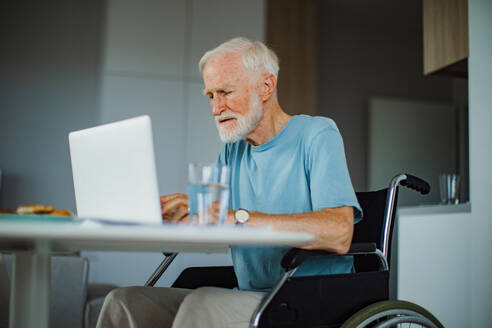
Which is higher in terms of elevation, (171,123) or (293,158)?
(171,123)

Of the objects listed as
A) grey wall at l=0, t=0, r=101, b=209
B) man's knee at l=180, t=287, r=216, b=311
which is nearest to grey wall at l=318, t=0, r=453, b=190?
grey wall at l=0, t=0, r=101, b=209

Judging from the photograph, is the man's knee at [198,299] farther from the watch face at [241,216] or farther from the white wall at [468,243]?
the white wall at [468,243]

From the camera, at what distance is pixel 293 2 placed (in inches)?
221

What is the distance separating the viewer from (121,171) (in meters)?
1.14

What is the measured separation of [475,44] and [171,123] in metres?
2.48

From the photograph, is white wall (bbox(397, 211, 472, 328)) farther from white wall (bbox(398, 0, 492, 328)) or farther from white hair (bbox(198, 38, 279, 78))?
white hair (bbox(198, 38, 279, 78))

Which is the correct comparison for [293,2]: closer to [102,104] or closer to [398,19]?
[398,19]

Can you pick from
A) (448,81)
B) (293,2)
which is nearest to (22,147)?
(293,2)

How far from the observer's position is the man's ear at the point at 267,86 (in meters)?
1.91

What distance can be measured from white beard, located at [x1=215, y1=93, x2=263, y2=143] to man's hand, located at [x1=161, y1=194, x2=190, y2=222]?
0.53 m

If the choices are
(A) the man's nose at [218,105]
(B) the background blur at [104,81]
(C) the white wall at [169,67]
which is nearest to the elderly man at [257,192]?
(A) the man's nose at [218,105]

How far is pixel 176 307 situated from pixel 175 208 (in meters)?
0.45

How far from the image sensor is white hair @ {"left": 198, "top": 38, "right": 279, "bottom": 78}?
6.12 feet

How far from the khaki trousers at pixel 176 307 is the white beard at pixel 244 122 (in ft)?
1.62
